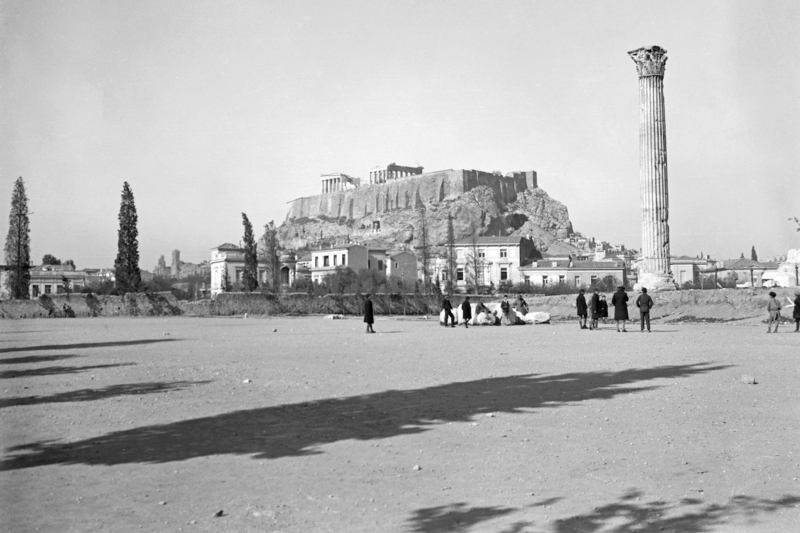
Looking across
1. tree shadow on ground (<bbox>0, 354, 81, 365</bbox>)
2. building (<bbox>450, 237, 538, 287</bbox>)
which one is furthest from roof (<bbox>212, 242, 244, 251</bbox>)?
tree shadow on ground (<bbox>0, 354, 81, 365</bbox>)

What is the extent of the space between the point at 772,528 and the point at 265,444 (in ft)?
14.8

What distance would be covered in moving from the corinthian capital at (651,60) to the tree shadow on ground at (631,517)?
31673 millimetres

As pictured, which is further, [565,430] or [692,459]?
[565,430]

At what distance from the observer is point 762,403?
9.52m

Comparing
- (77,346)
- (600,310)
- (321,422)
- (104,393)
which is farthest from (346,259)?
(321,422)

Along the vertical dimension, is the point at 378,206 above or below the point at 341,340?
above

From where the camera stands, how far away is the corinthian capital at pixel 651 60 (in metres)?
34.6

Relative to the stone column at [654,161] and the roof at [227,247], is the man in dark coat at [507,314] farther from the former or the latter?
the roof at [227,247]

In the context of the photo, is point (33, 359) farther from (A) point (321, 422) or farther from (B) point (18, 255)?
(B) point (18, 255)

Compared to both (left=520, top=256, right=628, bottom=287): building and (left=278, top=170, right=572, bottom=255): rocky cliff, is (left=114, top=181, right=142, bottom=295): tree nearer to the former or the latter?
(left=520, top=256, right=628, bottom=287): building

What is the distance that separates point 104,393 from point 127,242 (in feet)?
205

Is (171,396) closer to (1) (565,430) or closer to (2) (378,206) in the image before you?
(1) (565,430)

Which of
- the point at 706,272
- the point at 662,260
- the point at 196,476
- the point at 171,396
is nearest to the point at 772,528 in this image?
the point at 196,476

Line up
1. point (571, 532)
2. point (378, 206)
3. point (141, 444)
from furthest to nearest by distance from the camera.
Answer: point (378, 206) < point (141, 444) < point (571, 532)
